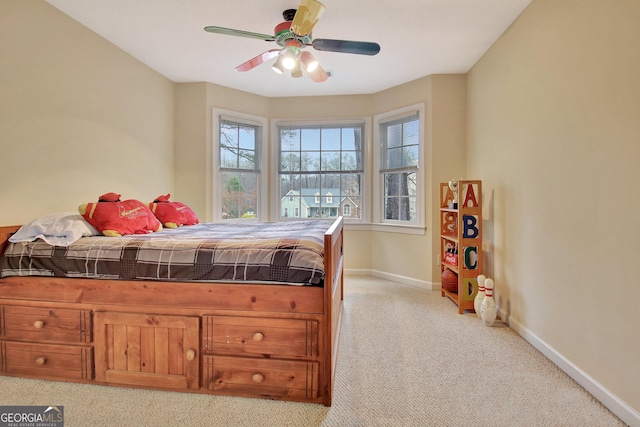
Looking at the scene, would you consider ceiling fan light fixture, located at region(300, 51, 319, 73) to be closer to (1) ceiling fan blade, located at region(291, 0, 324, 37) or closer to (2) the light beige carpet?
(1) ceiling fan blade, located at region(291, 0, 324, 37)

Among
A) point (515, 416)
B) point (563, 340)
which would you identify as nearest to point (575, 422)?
point (515, 416)

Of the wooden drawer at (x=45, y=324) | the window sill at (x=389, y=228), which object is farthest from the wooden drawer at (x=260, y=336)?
the window sill at (x=389, y=228)

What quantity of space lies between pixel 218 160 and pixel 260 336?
110 inches

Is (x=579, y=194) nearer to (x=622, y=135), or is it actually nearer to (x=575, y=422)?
(x=622, y=135)

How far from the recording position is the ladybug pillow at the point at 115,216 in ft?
6.57

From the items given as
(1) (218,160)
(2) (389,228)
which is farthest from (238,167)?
(2) (389,228)

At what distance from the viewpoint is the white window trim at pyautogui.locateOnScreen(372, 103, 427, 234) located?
3623 millimetres

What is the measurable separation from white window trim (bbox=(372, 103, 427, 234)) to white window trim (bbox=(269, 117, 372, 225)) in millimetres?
85

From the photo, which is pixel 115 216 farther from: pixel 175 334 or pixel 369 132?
pixel 369 132

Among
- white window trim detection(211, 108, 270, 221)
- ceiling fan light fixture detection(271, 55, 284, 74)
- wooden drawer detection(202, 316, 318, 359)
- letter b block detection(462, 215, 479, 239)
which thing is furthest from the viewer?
white window trim detection(211, 108, 270, 221)

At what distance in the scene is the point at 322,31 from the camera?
258cm

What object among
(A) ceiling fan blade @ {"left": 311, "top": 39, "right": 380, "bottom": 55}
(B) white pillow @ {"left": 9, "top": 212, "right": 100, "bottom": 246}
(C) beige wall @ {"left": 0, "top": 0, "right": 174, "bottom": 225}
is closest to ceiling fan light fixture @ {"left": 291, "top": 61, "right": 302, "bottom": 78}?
(A) ceiling fan blade @ {"left": 311, "top": 39, "right": 380, "bottom": 55}

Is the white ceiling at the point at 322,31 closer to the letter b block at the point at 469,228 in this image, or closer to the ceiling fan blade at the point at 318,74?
the ceiling fan blade at the point at 318,74

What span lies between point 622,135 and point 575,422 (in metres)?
1.43
